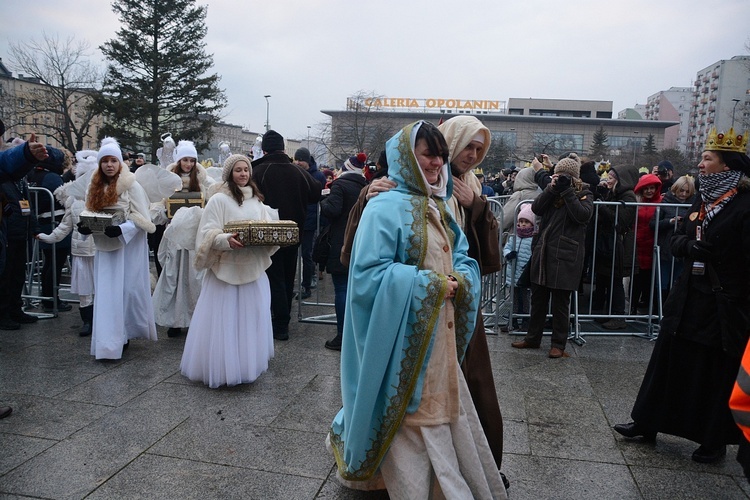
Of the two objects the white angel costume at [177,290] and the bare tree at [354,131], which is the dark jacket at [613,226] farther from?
the bare tree at [354,131]

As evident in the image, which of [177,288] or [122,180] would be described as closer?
[122,180]

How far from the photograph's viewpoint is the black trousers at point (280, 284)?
268 inches

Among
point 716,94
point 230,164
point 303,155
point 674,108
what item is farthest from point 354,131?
point 674,108

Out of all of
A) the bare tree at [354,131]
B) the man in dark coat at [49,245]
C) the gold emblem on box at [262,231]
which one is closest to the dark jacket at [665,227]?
the gold emblem on box at [262,231]

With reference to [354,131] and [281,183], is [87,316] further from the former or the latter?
[354,131]

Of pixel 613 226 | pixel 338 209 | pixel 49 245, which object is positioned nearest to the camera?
pixel 338 209

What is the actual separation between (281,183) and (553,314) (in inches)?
134

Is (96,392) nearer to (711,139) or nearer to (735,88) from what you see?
(711,139)

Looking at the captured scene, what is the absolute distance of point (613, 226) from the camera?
723 centimetres

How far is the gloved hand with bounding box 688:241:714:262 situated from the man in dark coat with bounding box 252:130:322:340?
426 cm

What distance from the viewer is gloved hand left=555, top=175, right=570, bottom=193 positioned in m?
6.04

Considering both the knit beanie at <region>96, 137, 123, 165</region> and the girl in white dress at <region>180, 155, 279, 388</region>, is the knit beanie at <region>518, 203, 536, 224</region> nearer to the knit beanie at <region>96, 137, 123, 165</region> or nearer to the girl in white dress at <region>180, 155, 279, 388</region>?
the girl in white dress at <region>180, 155, 279, 388</region>

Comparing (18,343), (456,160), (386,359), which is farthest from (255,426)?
(18,343)

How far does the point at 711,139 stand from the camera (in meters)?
3.94
